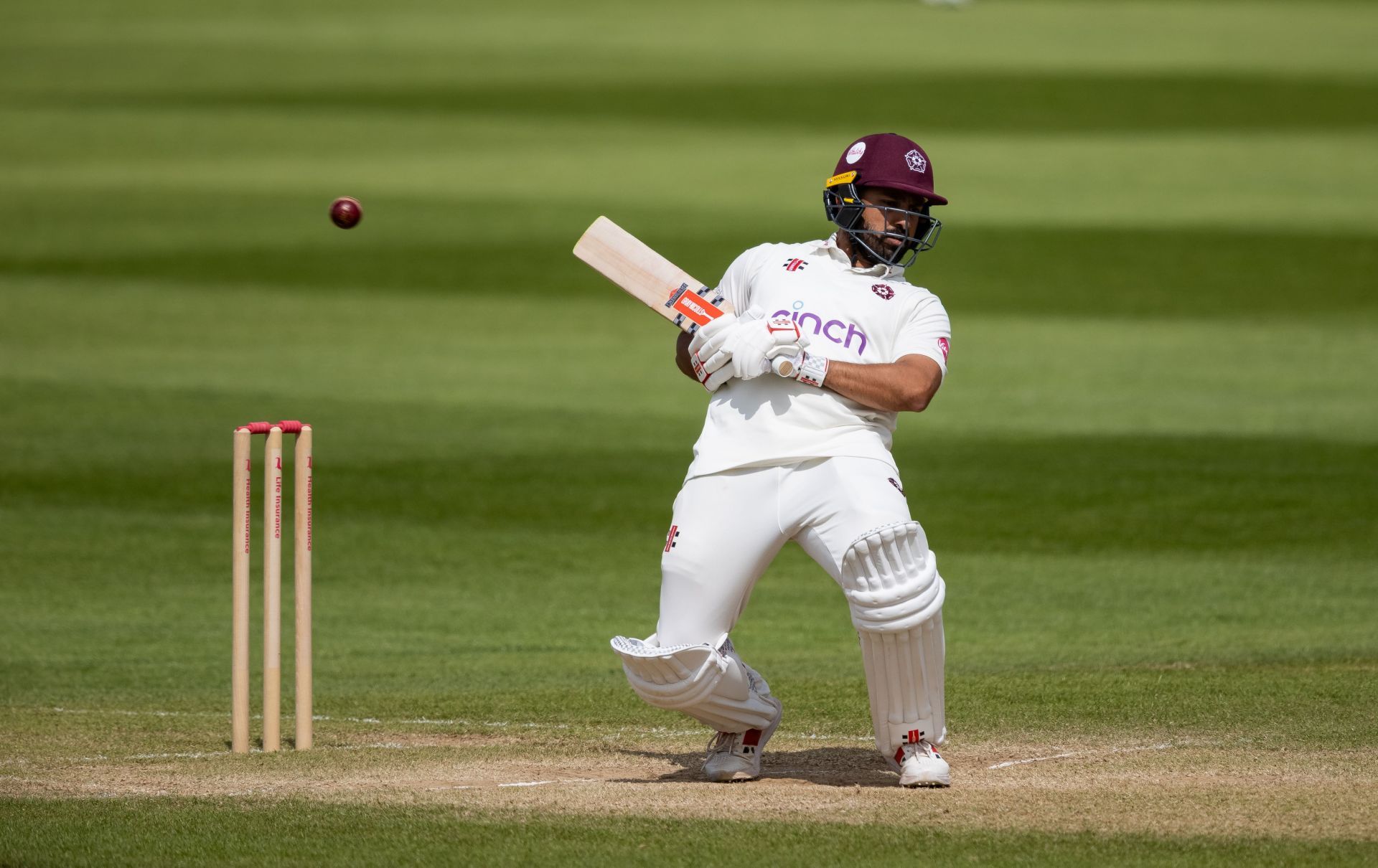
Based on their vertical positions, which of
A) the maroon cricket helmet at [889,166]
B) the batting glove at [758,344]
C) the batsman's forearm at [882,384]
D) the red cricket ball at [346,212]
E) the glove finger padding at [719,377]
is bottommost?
the batsman's forearm at [882,384]

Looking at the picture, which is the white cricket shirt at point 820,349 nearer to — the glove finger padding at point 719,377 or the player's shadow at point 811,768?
the glove finger padding at point 719,377

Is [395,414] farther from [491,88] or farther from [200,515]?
[491,88]

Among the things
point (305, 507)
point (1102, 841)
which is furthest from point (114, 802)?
point (1102, 841)

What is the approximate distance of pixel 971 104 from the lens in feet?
103

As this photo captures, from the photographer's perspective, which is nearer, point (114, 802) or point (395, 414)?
point (114, 802)

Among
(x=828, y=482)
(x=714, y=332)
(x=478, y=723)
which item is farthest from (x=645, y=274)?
(x=478, y=723)

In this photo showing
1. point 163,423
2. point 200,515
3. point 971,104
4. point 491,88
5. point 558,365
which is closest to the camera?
point 200,515

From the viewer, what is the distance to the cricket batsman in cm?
540

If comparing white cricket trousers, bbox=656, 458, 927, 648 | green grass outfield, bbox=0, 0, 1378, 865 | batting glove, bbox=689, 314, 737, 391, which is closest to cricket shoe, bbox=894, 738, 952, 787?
green grass outfield, bbox=0, 0, 1378, 865

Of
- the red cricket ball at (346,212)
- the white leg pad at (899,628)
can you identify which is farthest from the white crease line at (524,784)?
the red cricket ball at (346,212)

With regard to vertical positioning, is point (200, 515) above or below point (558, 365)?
below

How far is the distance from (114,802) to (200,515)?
6.69 metres

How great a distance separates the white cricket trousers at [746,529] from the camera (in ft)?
17.8

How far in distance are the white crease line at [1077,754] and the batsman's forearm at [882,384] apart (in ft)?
4.10
